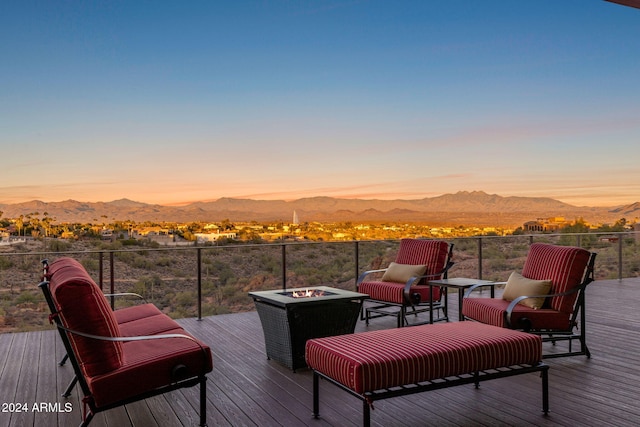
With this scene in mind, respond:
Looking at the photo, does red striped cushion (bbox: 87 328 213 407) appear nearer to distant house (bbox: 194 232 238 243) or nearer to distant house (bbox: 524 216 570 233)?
distant house (bbox: 194 232 238 243)

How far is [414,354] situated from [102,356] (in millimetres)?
1625

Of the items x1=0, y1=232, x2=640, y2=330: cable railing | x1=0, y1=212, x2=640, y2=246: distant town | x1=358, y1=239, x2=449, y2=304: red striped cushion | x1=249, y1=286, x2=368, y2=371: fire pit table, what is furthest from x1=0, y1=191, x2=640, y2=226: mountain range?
x1=249, y1=286, x2=368, y2=371: fire pit table

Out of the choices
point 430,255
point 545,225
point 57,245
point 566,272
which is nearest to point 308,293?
point 430,255

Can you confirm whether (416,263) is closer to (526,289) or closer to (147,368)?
(526,289)

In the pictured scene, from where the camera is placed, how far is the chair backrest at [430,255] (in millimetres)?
6152

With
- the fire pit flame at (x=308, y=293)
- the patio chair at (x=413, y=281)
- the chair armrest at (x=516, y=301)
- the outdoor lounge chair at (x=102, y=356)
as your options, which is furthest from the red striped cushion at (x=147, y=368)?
the patio chair at (x=413, y=281)

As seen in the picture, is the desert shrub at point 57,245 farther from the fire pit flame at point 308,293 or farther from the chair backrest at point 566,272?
the chair backrest at point 566,272

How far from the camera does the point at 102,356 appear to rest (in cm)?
278

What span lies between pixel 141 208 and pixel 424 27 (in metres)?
7.48

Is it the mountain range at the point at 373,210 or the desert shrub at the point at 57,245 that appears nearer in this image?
the desert shrub at the point at 57,245

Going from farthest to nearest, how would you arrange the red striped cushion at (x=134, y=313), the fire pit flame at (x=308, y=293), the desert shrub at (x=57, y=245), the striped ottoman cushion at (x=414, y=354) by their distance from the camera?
1. the desert shrub at (x=57, y=245)
2. the fire pit flame at (x=308, y=293)
3. the red striped cushion at (x=134, y=313)
4. the striped ottoman cushion at (x=414, y=354)

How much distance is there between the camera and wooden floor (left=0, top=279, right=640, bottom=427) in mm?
3215

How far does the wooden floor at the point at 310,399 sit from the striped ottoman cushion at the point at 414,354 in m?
0.35

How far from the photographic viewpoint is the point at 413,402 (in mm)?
3506
